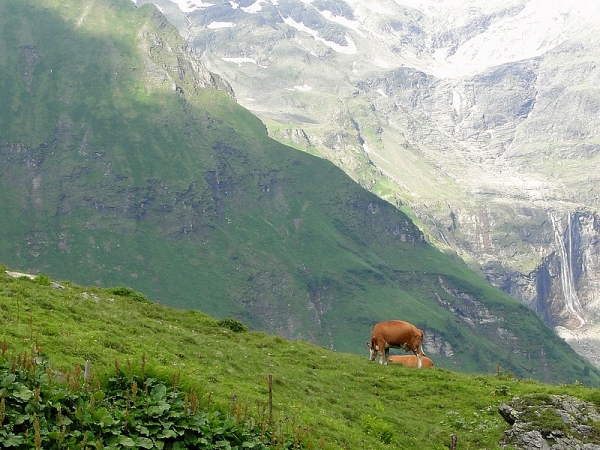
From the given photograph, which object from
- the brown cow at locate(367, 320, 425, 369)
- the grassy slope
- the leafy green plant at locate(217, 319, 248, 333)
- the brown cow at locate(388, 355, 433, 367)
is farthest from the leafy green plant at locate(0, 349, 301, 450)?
the leafy green plant at locate(217, 319, 248, 333)

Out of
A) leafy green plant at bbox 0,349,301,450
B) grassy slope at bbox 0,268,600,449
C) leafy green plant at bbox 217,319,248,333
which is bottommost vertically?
leafy green plant at bbox 0,349,301,450

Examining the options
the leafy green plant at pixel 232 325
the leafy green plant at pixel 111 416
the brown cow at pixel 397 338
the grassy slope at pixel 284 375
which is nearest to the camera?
the leafy green plant at pixel 111 416

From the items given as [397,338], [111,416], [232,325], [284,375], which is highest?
[232,325]

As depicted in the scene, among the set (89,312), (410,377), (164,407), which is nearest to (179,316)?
(89,312)

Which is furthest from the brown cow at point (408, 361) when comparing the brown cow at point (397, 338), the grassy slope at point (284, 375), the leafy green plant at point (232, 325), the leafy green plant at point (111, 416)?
the leafy green plant at point (111, 416)

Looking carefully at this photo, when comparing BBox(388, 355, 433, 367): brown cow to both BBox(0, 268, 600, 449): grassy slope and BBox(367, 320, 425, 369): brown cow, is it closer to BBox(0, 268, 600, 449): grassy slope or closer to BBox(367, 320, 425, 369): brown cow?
BBox(367, 320, 425, 369): brown cow

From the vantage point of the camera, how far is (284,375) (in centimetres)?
3656

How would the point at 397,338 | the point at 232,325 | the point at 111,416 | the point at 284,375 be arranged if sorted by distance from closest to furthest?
1. the point at 111,416
2. the point at 284,375
3. the point at 397,338
4. the point at 232,325

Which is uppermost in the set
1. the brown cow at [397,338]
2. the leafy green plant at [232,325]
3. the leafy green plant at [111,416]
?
the leafy green plant at [232,325]

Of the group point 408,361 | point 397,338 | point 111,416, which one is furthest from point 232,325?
point 111,416

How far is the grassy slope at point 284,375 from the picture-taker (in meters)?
26.0

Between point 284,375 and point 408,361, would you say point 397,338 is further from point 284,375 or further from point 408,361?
point 284,375

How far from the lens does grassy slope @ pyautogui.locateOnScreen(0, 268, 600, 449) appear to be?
1025 inches

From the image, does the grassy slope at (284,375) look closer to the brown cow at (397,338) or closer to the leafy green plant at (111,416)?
the leafy green plant at (111,416)
